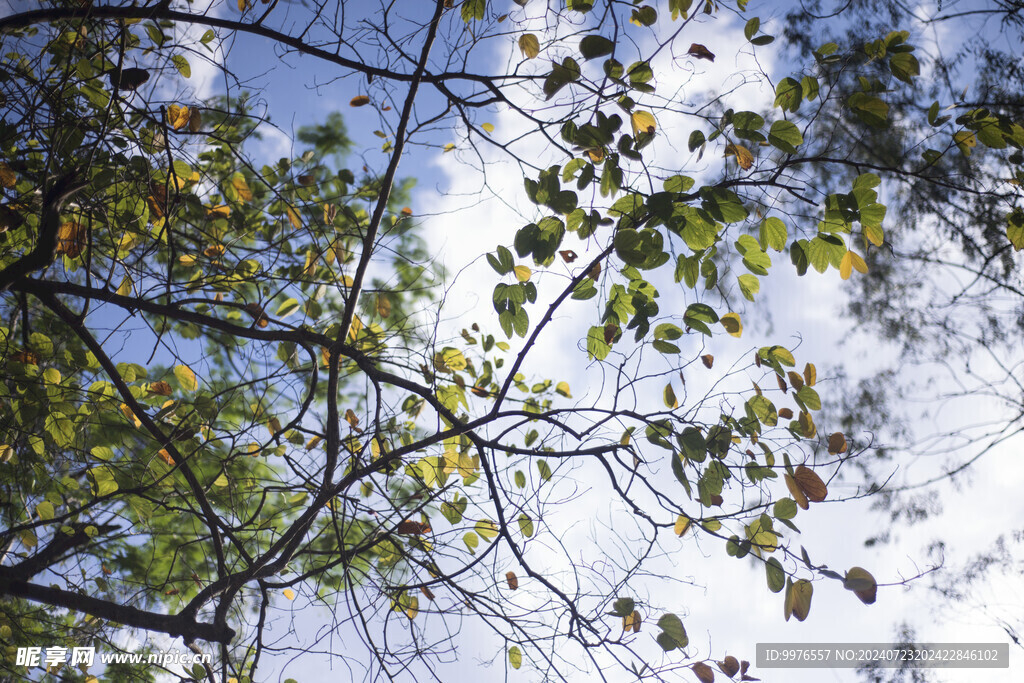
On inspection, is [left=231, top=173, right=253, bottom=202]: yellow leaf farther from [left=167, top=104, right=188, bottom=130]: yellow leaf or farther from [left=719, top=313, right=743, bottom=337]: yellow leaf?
[left=719, top=313, right=743, bottom=337]: yellow leaf

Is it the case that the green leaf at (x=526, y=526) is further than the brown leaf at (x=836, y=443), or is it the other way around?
the green leaf at (x=526, y=526)

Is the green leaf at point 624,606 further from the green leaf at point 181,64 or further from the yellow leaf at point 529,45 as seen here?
the green leaf at point 181,64

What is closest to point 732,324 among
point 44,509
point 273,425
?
point 273,425

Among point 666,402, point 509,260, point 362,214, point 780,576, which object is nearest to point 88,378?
point 362,214

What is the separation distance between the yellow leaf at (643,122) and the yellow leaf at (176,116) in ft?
4.82

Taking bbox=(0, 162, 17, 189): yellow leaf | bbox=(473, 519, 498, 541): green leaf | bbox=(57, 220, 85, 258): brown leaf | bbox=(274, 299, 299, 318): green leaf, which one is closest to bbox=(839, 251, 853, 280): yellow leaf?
bbox=(473, 519, 498, 541): green leaf

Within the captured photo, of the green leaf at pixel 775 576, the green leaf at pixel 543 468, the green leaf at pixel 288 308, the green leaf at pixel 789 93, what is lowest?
the green leaf at pixel 775 576

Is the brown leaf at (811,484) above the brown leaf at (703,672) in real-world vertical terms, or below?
above

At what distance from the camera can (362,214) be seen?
2.54 metres

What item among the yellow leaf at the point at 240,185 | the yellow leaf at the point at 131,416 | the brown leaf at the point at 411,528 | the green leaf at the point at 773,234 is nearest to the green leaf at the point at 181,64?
the yellow leaf at the point at 240,185

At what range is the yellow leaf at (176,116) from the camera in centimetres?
201

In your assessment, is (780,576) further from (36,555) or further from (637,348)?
(36,555)

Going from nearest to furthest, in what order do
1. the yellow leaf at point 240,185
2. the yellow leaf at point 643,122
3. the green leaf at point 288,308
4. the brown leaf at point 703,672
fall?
the brown leaf at point 703,672 < the yellow leaf at point 643,122 < the green leaf at point 288,308 < the yellow leaf at point 240,185

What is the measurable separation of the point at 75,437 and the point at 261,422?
0.54 metres
